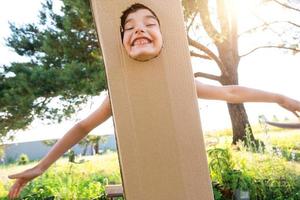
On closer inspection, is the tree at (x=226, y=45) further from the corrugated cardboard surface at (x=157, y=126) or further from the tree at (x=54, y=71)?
the corrugated cardboard surface at (x=157, y=126)

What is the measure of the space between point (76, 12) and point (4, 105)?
1396 millimetres

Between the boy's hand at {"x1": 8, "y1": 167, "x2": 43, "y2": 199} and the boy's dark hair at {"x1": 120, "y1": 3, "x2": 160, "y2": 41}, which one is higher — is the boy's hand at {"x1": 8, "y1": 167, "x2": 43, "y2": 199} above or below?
below

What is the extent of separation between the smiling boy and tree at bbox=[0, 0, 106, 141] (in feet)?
11.3

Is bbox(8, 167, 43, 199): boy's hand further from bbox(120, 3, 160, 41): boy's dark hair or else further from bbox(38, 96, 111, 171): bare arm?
bbox(120, 3, 160, 41): boy's dark hair

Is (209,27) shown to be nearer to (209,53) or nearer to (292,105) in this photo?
(209,53)

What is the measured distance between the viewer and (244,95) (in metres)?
1.34

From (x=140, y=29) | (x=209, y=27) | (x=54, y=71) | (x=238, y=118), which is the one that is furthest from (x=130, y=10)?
(x=238, y=118)

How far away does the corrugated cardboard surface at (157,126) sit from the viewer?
1165mm

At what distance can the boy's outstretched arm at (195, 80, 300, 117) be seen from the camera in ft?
4.38

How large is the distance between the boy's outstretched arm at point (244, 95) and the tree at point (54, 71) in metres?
3.55

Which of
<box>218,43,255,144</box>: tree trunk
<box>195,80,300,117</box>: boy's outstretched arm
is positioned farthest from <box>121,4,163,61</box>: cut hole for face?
Answer: <box>218,43,255,144</box>: tree trunk

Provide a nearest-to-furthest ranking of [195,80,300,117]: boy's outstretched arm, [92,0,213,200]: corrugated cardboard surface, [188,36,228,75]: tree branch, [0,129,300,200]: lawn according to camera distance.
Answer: [92,0,213,200]: corrugated cardboard surface
[195,80,300,117]: boy's outstretched arm
[0,129,300,200]: lawn
[188,36,228,75]: tree branch

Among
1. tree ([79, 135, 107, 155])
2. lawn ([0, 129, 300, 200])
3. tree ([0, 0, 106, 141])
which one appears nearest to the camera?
lawn ([0, 129, 300, 200])

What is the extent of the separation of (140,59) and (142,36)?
2.6 inches
